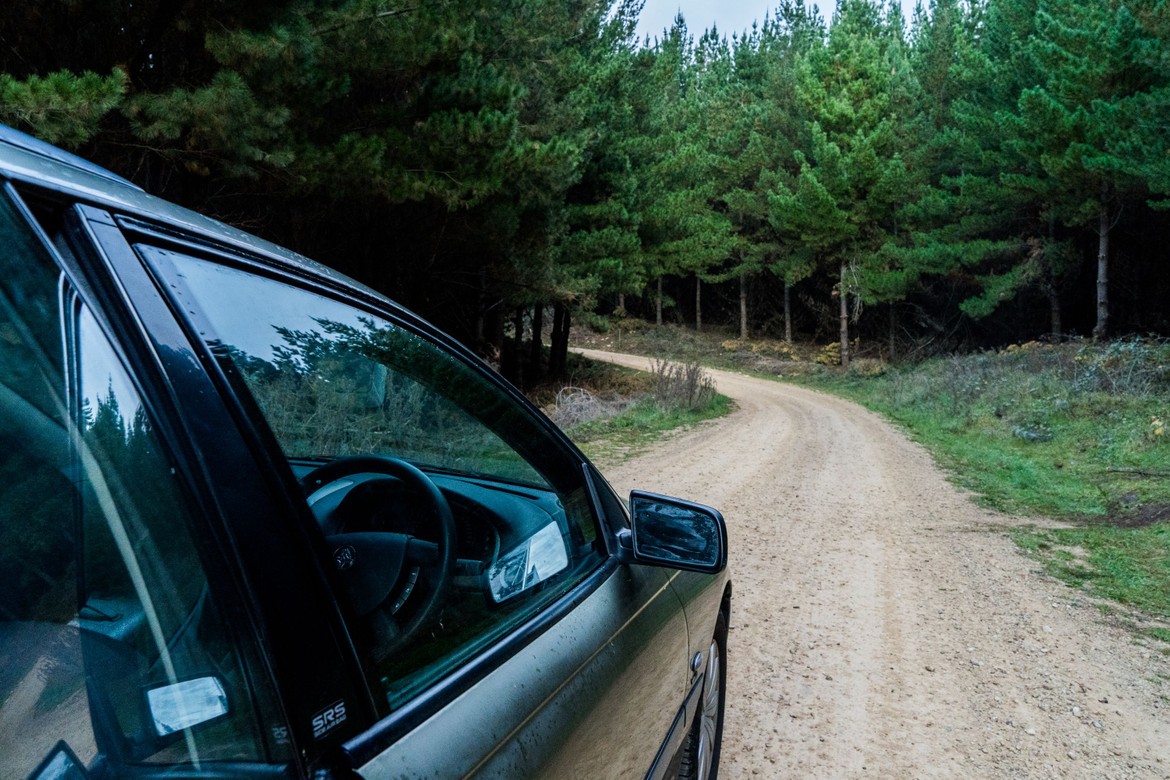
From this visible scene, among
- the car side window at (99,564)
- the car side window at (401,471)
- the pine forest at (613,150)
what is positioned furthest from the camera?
the pine forest at (613,150)

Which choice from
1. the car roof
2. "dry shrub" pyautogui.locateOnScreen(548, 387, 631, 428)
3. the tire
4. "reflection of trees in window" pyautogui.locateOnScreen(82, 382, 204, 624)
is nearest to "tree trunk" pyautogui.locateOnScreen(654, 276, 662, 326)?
"dry shrub" pyautogui.locateOnScreen(548, 387, 631, 428)

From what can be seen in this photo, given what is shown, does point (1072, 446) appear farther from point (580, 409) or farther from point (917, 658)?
point (917, 658)

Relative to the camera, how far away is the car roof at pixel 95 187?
35.4 inches

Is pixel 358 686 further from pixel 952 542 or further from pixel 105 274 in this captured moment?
pixel 952 542

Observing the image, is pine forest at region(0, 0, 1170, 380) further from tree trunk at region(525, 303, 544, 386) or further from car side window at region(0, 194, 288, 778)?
car side window at region(0, 194, 288, 778)

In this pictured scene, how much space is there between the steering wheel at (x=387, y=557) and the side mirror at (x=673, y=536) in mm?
480

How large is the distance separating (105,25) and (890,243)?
96.6 ft

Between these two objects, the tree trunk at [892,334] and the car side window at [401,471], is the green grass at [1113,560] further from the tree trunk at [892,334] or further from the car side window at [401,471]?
the tree trunk at [892,334]

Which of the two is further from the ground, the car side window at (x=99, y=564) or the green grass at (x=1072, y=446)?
the car side window at (x=99, y=564)

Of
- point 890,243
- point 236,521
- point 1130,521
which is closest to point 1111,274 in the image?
point 890,243

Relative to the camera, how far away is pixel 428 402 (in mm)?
1738

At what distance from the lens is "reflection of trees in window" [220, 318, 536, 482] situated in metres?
1.27

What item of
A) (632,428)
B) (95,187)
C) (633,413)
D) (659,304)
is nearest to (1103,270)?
(633,413)

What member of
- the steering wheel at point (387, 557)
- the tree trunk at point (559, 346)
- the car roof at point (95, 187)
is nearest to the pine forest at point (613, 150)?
the tree trunk at point (559, 346)
